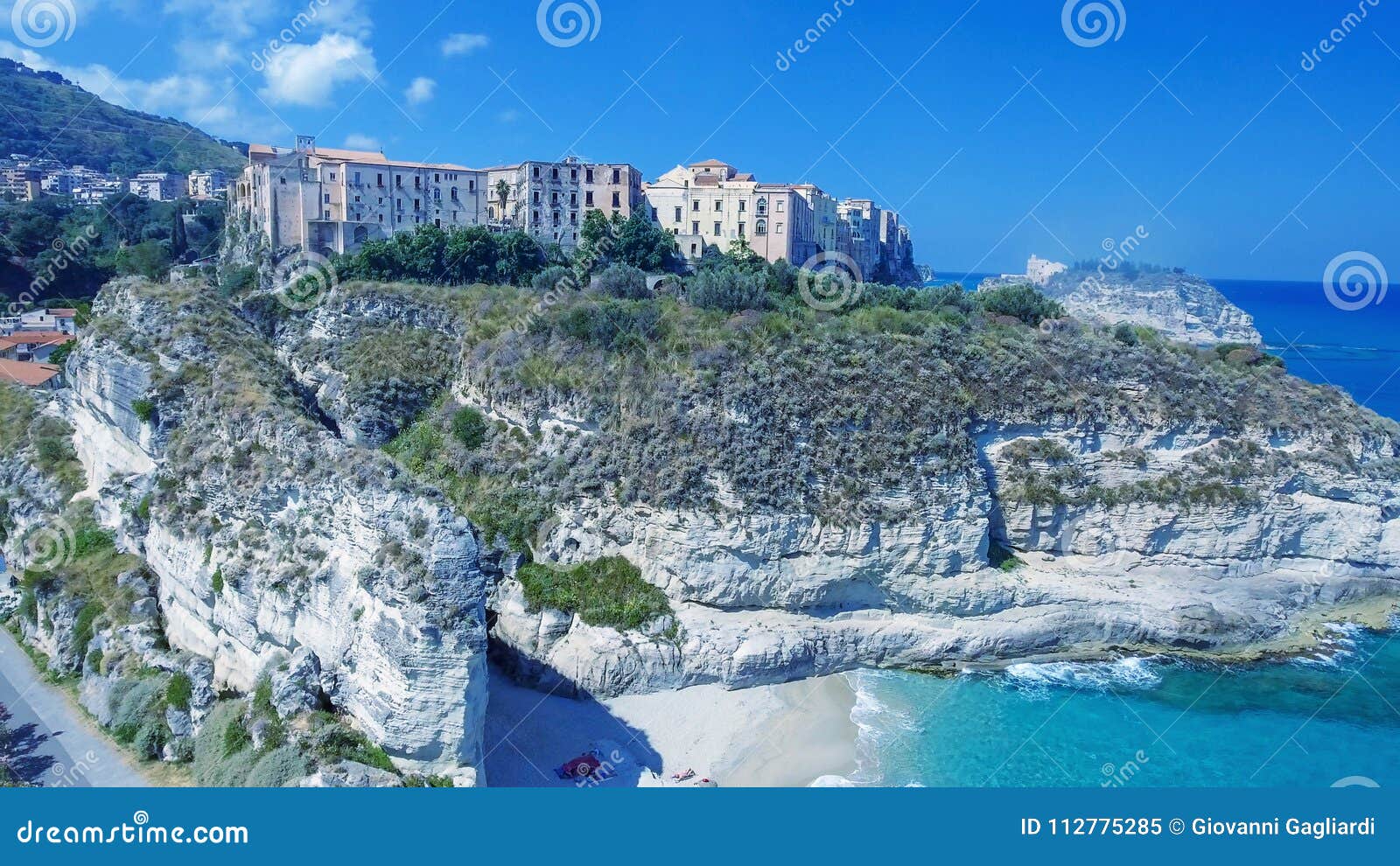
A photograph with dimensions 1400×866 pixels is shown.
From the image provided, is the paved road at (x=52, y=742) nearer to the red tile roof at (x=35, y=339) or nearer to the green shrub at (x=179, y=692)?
the green shrub at (x=179, y=692)

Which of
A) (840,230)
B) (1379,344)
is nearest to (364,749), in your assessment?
(840,230)

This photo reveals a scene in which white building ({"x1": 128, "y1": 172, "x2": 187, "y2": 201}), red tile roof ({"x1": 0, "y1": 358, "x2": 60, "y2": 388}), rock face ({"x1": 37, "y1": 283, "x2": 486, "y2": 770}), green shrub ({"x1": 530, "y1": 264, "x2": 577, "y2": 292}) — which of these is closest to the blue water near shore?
rock face ({"x1": 37, "y1": 283, "x2": 486, "y2": 770})

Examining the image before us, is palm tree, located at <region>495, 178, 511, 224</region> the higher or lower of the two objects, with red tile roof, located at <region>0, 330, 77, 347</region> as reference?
higher

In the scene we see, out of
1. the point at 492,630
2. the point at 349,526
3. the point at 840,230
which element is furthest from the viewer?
the point at 840,230

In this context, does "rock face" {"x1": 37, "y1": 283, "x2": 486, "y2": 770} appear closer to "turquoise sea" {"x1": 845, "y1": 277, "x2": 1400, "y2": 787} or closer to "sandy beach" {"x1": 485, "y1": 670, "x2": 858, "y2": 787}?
"sandy beach" {"x1": 485, "y1": 670, "x2": 858, "y2": 787}

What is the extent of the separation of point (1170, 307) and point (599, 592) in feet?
284

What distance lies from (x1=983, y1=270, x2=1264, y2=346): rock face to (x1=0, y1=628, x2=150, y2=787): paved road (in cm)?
8258

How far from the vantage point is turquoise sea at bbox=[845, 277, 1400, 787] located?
69.6ft

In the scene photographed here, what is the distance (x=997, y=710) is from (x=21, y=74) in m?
171

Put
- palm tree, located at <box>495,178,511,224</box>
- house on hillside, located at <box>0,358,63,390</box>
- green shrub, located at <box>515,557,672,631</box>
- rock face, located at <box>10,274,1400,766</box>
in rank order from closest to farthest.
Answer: rock face, located at <box>10,274,1400,766</box>
green shrub, located at <box>515,557,672,631</box>
house on hillside, located at <box>0,358,63,390</box>
palm tree, located at <box>495,178,511,224</box>

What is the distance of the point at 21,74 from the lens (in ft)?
453

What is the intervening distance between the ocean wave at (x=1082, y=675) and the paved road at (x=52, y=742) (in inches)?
853

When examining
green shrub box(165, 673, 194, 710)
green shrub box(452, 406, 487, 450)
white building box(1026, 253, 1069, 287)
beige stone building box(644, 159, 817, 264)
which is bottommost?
green shrub box(165, 673, 194, 710)

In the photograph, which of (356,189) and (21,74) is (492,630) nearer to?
(356,189)
